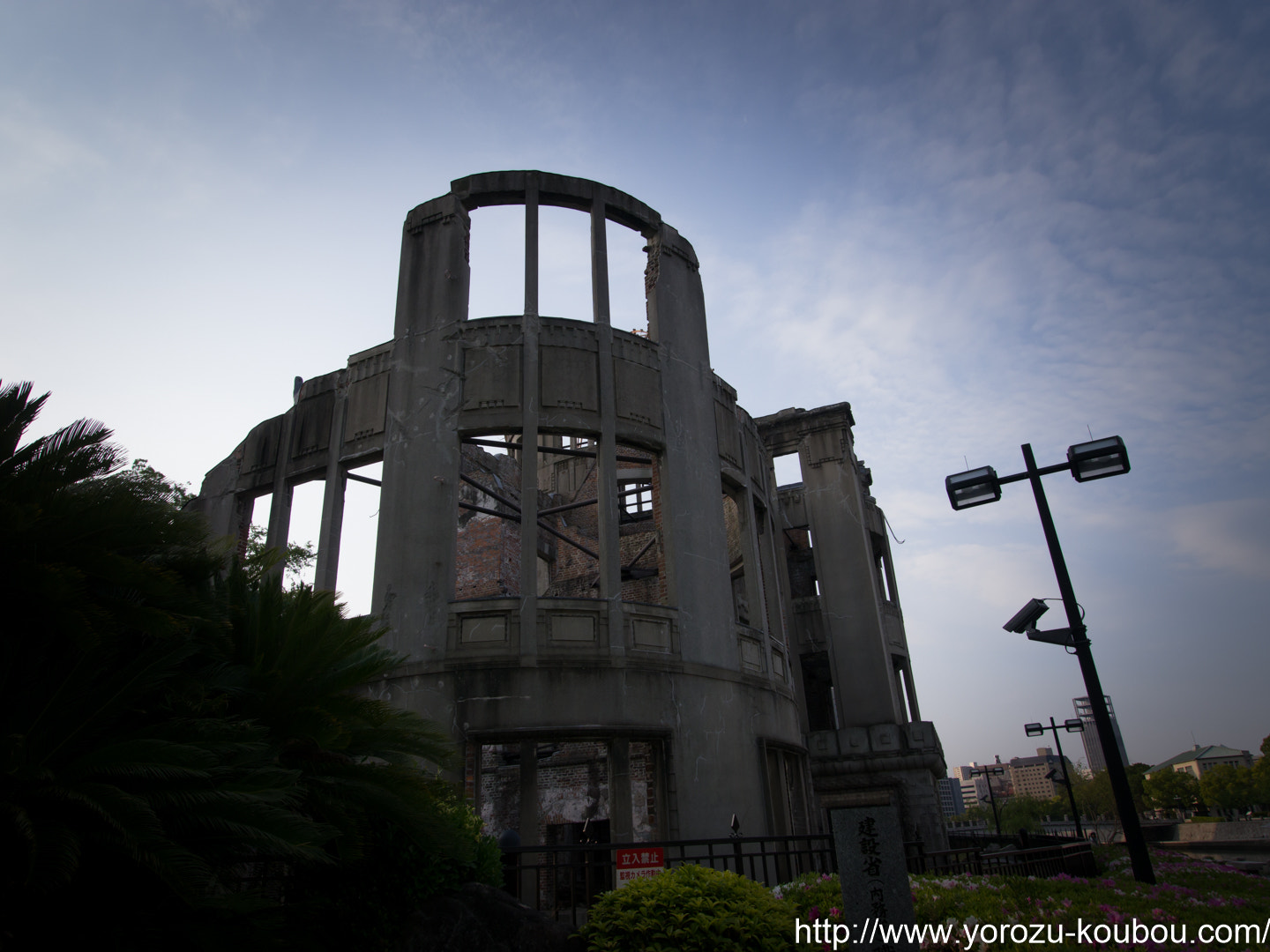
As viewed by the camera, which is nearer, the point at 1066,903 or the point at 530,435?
the point at 1066,903

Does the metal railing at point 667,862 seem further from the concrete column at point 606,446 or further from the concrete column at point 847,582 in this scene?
the concrete column at point 847,582

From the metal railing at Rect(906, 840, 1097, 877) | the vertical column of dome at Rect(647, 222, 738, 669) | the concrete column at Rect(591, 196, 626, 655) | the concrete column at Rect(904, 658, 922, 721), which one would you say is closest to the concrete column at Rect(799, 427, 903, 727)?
the concrete column at Rect(904, 658, 922, 721)

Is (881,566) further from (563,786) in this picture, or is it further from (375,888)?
(375,888)

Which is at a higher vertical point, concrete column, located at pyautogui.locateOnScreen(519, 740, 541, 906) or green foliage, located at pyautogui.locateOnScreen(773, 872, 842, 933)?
concrete column, located at pyautogui.locateOnScreen(519, 740, 541, 906)

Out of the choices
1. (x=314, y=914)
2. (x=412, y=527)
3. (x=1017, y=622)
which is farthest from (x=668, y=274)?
(x=314, y=914)

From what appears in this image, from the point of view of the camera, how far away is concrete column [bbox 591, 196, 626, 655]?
40.6ft

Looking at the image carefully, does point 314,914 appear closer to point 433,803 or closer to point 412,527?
point 433,803

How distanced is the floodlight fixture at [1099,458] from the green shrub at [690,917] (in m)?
6.36

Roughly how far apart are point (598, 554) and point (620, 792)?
4.81 meters

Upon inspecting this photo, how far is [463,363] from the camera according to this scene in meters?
13.7

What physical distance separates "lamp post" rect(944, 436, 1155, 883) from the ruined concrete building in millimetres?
4845

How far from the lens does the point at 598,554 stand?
1518 cm

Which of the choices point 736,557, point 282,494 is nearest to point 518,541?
point 736,557

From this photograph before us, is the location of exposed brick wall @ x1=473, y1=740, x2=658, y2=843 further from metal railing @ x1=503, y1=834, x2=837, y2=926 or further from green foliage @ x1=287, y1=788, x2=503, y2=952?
green foliage @ x1=287, y1=788, x2=503, y2=952
